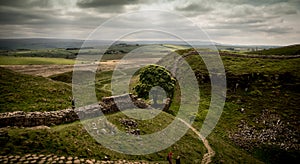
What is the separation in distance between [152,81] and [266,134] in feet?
73.0

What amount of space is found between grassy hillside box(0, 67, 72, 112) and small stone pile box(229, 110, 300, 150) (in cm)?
2790

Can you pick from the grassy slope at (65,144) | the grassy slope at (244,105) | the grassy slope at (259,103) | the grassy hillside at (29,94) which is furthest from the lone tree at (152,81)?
the grassy slope at (65,144)

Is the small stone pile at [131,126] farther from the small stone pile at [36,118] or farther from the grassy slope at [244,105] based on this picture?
the grassy slope at [244,105]

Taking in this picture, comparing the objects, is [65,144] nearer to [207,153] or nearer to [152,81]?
[207,153]

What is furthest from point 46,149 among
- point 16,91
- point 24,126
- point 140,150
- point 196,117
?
point 196,117

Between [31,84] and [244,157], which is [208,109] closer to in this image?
[244,157]

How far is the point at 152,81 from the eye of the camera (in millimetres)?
47906

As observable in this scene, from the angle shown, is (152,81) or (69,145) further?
(152,81)

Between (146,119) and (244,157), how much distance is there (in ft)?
48.9

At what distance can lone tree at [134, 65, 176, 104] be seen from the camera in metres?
47.0

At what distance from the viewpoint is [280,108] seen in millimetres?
46625

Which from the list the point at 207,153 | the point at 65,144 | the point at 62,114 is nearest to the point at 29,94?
the point at 62,114

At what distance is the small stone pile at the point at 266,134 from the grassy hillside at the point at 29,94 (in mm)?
27895

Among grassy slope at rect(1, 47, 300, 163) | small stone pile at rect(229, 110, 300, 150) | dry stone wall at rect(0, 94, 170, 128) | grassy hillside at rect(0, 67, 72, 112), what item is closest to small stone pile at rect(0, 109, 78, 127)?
dry stone wall at rect(0, 94, 170, 128)
